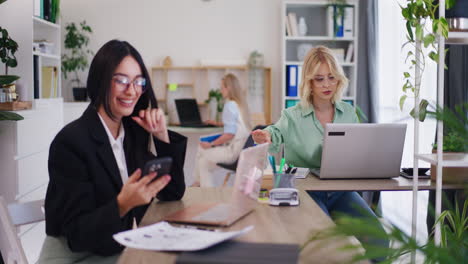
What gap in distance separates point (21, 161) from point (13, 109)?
0.38m

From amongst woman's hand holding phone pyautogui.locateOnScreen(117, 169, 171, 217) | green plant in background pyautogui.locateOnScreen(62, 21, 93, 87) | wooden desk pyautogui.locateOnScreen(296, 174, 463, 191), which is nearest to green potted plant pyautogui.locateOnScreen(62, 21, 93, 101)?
green plant in background pyautogui.locateOnScreen(62, 21, 93, 87)

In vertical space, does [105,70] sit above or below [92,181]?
above

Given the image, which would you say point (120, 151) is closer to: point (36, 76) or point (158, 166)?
point (158, 166)

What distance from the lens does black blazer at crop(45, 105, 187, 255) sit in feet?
5.28

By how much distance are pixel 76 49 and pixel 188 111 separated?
1424 millimetres

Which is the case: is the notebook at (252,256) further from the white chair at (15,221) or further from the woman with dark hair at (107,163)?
the white chair at (15,221)

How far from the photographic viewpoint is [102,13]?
638cm

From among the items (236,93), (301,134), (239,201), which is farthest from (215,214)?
(236,93)

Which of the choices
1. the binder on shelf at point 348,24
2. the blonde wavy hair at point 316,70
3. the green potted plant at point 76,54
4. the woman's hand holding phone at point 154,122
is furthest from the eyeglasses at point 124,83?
the binder on shelf at point 348,24

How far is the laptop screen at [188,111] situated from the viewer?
622 centimetres

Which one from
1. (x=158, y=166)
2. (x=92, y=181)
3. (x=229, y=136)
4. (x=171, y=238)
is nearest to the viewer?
(x=171, y=238)

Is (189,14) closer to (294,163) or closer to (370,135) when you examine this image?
(294,163)

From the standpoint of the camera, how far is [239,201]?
1854 millimetres

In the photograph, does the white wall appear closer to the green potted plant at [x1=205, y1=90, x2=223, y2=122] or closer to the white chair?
the green potted plant at [x1=205, y1=90, x2=223, y2=122]
